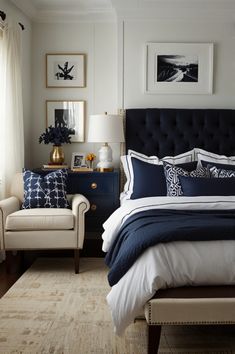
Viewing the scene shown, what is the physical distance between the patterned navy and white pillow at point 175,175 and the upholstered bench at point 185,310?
1733 millimetres

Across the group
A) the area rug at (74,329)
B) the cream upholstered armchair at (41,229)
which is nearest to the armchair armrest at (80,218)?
the cream upholstered armchair at (41,229)

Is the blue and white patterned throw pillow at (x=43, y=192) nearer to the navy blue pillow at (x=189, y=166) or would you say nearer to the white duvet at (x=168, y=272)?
A: the navy blue pillow at (x=189, y=166)

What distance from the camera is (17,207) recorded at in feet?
13.8

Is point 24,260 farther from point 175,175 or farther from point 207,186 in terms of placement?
point 207,186

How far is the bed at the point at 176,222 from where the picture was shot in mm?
2348

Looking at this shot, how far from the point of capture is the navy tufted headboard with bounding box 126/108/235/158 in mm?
4785

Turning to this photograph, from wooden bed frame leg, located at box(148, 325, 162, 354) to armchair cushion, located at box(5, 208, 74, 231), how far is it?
5.52 feet

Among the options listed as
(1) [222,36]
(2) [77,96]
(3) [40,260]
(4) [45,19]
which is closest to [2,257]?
(3) [40,260]

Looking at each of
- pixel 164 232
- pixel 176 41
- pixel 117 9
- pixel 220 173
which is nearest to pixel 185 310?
pixel 164 232

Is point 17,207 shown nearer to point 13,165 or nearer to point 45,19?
point 13,165

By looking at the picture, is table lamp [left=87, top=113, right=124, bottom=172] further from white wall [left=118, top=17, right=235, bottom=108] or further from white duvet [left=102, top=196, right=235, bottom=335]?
white duvet [left=102, top=196, right=235, bottom=335]


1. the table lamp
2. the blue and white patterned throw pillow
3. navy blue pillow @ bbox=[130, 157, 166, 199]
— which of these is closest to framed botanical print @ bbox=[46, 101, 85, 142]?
the table lamp

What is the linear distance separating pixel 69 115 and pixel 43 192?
1.28m

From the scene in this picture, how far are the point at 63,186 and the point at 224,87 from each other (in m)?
2.19
